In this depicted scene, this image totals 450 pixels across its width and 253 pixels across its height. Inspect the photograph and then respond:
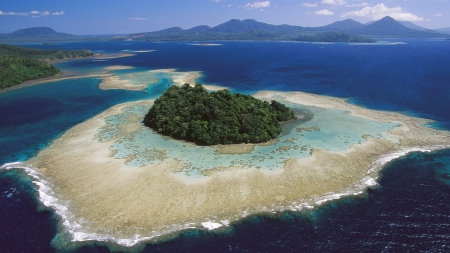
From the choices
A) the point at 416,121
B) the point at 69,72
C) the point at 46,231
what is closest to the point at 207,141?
the point at 46,231

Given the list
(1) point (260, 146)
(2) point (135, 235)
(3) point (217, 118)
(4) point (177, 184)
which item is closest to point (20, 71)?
(3) point (217, 118)

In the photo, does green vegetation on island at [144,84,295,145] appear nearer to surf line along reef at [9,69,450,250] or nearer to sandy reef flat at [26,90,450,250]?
surf line along reef at [9,69,450,250]

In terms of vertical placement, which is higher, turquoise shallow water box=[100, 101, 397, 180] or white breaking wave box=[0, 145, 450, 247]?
turquoise shallow water box=[100, 101, 397, 180]

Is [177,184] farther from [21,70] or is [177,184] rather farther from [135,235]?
[21,70]

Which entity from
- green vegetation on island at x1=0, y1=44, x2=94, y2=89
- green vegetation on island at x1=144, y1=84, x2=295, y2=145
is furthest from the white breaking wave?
green vegetation on island at x1=0, y1=44, x2=94, y2=89

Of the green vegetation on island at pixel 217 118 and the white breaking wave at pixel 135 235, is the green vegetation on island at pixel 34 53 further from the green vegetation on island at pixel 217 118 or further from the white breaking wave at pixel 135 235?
the white breaking wave at pixel 135 235

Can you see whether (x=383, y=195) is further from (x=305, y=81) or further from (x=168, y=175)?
(x=305, y=81)

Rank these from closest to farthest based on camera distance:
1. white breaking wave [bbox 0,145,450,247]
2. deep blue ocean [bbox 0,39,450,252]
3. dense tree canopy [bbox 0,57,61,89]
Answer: deep blue ocean [bbox 0,39,450,252] → white breaking wave [bbox 0,145,450,247] → dense tree canopy [bbox 0,57,61,89]
